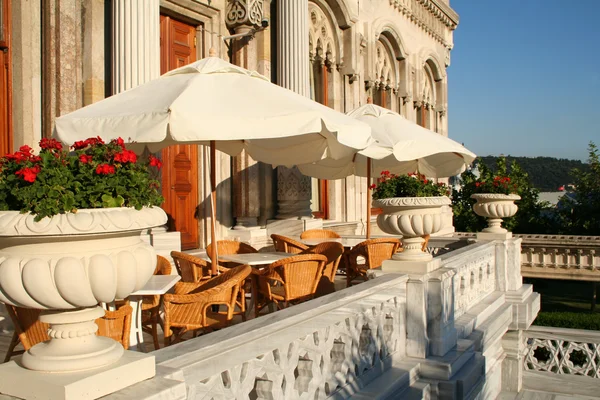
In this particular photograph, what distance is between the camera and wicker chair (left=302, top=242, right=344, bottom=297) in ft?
22.8

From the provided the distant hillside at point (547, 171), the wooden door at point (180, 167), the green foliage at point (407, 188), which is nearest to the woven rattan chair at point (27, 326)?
the green foliage at point (407, 188)

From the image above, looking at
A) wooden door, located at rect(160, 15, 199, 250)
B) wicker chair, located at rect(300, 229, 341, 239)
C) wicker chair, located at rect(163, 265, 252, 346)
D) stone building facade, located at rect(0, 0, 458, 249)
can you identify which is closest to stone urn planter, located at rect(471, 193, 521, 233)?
wicker chair, located at rect(300, 229, 341, 239)

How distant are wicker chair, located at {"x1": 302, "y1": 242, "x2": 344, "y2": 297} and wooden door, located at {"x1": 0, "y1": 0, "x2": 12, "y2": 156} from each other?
3770 mm

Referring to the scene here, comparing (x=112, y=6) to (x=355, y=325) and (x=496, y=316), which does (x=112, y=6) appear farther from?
(x=496, y=316)

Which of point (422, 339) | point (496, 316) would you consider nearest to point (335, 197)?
point (496, 316)

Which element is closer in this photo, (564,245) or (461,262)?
(461,262)

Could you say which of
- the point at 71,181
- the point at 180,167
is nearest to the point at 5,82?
the point at 180,167

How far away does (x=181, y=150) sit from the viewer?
31.3ft

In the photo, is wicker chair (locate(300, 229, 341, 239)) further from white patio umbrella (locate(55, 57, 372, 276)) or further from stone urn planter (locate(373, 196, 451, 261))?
stone urn planter (locate(373, 196, 451, 261))

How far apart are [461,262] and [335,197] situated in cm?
726

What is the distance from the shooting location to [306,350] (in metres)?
3.66

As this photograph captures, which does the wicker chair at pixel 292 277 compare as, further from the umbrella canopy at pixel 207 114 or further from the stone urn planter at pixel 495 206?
the stone urn planter at pixel 495 206

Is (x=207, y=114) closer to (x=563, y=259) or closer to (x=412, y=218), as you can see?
(x=412, y=218)

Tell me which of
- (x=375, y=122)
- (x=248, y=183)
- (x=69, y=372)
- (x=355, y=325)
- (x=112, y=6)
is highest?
(x=112, y=6)
